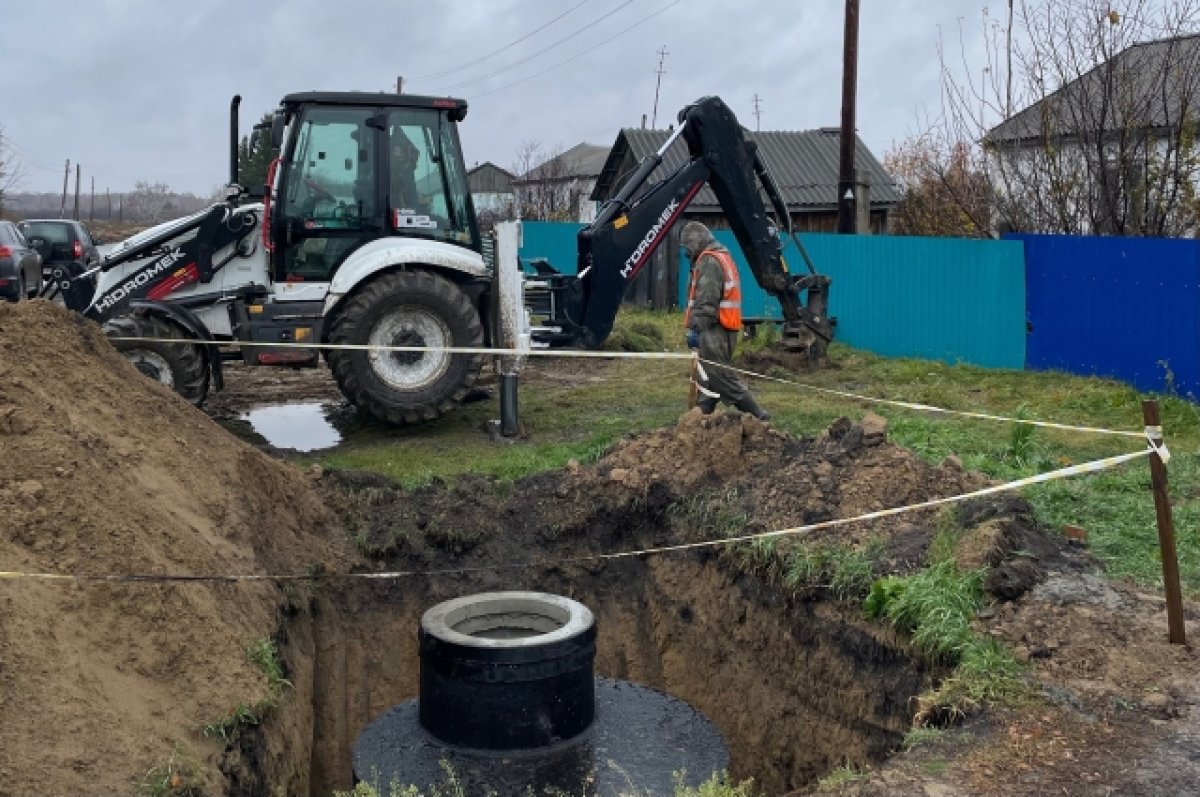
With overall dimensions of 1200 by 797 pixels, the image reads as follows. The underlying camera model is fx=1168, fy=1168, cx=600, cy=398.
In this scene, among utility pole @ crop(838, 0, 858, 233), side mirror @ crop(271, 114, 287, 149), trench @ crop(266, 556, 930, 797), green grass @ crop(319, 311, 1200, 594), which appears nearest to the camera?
trench @ crop(266, 556, 930, 797)

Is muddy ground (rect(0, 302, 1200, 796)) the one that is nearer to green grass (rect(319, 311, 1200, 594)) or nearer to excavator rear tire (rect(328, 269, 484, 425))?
green grass (rect(319, 311, 1200, 594))

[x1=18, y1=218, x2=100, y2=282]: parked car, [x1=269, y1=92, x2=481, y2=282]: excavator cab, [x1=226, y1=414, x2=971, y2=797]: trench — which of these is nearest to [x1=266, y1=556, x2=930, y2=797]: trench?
[x1=226, y1=414, x2=971, y2=797]: trench

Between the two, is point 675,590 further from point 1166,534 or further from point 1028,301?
point 1028,301

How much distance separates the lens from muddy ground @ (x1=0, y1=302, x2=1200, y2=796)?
4.51 meters

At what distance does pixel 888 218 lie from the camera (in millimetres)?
29172

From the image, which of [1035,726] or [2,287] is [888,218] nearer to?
[2,287]

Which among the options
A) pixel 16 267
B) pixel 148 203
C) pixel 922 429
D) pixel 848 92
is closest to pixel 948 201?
pixel 848 92

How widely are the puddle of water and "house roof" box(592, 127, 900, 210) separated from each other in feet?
54.7

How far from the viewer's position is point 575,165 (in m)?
57.9

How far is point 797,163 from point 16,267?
19.9 metres

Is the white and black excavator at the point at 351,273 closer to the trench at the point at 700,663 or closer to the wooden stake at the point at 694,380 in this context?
the wooden stake at the point at 694,380

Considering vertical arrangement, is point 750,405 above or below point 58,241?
below

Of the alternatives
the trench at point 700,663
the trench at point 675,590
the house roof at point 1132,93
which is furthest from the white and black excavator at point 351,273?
the house roof at point 1132,93

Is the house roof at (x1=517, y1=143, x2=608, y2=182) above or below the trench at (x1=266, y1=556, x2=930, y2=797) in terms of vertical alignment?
above
